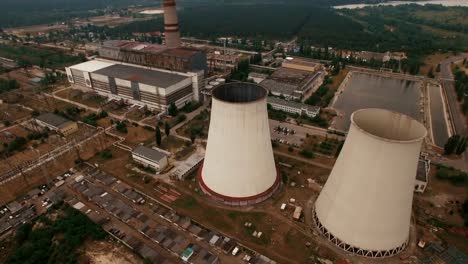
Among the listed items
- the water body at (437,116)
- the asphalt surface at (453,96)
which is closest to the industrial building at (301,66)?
the water body at (437,116)

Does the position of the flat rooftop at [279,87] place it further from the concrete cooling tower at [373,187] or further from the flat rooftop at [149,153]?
the concrete cooling tower at [373,187]

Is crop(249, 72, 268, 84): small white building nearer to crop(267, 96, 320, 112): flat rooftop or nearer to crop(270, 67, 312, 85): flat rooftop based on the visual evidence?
crop(270, 67, 312, 85): flat rooftop

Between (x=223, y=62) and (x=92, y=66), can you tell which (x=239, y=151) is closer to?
(x=92, y=66)

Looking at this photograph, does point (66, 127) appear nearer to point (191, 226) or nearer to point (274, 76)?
point (191, 226)

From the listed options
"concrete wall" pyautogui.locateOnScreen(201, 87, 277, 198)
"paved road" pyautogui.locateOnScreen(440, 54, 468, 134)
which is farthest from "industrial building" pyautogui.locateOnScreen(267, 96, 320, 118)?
"concrete wall" pyautogui.locateOnScreen(201, 87, 277, 198)

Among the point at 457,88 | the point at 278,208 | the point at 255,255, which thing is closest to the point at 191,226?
the point at 255,255

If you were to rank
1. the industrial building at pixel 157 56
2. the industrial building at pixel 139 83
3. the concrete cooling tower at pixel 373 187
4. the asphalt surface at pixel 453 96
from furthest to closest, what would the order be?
1. the industrial building at pixel 157 56
2. the industrial building at pixel 139 83
3. the asphalt surface at pixel 453 96
4. the concrete cooling tower at pixel 373 187

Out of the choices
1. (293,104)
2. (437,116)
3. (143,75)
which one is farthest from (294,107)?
(143,75)
